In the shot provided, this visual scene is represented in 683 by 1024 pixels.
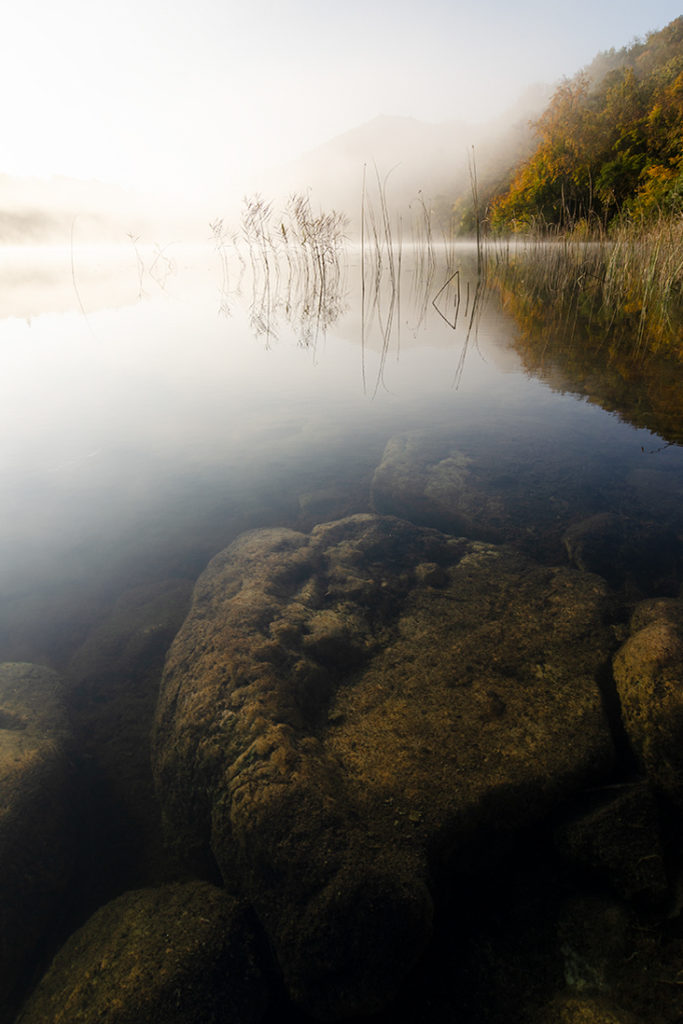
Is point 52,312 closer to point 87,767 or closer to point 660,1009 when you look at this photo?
point 87,767

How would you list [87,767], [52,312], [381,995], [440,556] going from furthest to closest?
[52,312] < [440,556] < [87,767] < [381,995]

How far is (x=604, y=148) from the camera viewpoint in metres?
32.5

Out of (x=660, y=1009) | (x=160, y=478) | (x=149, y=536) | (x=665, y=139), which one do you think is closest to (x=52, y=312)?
(x=160, y=478)

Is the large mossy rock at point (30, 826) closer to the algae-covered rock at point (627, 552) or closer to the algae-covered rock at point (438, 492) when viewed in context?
the algae-covered rock at point (438, 492)

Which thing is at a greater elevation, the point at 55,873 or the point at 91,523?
the point at 91,523

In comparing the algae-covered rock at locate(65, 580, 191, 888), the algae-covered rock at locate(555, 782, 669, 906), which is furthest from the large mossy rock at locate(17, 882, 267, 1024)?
the algae-covered rock at locate(555, 782, 669, 906)

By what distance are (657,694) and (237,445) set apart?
381 cm

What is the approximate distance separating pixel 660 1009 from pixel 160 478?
4.03m

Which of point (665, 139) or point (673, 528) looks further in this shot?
point (665, 139)

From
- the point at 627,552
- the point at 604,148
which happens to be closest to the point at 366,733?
the point at 627,552

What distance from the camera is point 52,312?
10.6 metres

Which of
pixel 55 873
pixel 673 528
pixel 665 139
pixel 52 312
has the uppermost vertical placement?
pixel 665 139

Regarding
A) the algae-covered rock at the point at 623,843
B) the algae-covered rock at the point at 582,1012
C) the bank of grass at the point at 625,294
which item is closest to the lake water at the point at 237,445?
the algae-covered rock at the point at 623,843

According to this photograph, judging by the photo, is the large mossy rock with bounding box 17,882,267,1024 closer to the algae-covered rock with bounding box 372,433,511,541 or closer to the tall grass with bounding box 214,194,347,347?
the algae-covered rock with bounding box 372,433,511,541
